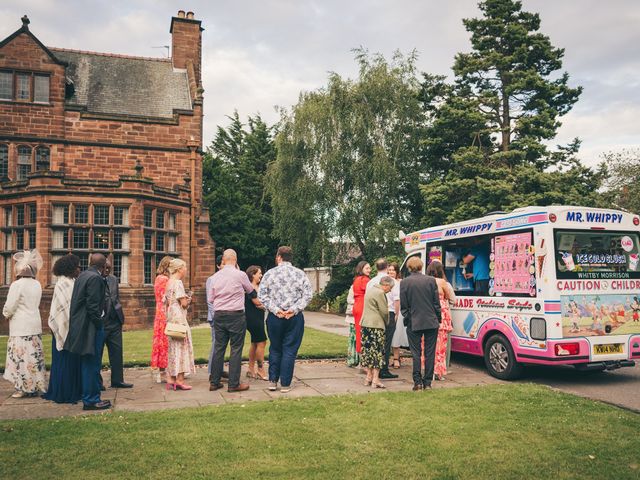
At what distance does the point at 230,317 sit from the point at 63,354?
2321 millimetres

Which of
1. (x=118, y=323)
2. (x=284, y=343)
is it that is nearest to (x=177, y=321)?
(x=118, y=323)

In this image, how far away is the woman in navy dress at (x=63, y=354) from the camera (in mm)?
7496

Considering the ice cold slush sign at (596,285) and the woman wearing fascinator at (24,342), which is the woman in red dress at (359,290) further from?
the woman wearing fascinator at (24,342)

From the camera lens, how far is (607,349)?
8945mm

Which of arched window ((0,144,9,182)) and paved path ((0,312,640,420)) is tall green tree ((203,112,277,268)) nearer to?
arched window ((0,144,9,182))

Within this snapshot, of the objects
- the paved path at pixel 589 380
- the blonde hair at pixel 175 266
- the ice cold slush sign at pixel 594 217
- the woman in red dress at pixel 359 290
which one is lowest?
the paved path at pixel 589 380

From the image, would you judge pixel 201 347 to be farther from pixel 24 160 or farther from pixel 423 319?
pixel 24 160

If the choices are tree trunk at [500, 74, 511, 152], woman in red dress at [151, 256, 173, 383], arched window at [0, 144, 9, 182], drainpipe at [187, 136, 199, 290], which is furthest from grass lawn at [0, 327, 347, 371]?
tree trunk at [500, 74, 511, 152]

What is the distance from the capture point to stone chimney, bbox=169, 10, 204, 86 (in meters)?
27.2

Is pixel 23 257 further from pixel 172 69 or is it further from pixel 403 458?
pixel 172 69

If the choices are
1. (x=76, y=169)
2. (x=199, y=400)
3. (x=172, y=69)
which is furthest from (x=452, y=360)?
(x=172, y=69)

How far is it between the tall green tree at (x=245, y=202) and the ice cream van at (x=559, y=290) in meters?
25.2

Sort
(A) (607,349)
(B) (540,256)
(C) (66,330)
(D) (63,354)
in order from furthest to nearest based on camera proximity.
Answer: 1. (A) (607,349)
2. (B) (540,256)
3. (D) (63,354)
4. (C) (66,330)

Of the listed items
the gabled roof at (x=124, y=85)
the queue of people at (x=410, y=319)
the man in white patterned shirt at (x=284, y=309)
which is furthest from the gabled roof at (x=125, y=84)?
the queue of people at (x=410, y=319)
